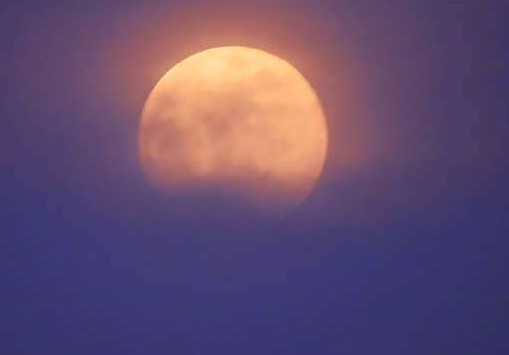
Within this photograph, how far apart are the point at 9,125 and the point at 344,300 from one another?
1785 millimetres

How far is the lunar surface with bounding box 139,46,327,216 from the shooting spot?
8.14 ft

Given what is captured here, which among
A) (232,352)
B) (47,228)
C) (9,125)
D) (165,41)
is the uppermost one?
(165,41)

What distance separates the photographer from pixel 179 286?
8.27 feet

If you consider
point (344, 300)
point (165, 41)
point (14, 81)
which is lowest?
point (344, 300)

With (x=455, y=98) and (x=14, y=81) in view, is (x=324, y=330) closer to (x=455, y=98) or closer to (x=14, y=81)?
(x=455, y=98)

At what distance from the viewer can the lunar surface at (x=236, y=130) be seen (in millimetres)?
2482

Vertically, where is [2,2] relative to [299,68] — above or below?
above

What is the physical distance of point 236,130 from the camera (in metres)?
2.49

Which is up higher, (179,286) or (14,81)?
(14,81)

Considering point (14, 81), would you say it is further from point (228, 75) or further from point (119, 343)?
point (119, 343)

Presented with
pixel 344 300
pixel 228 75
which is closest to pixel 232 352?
pixel 344 300

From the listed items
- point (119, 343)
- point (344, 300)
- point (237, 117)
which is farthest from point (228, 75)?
point (119, 343)

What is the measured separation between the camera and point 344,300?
251cm

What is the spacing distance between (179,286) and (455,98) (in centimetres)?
156
